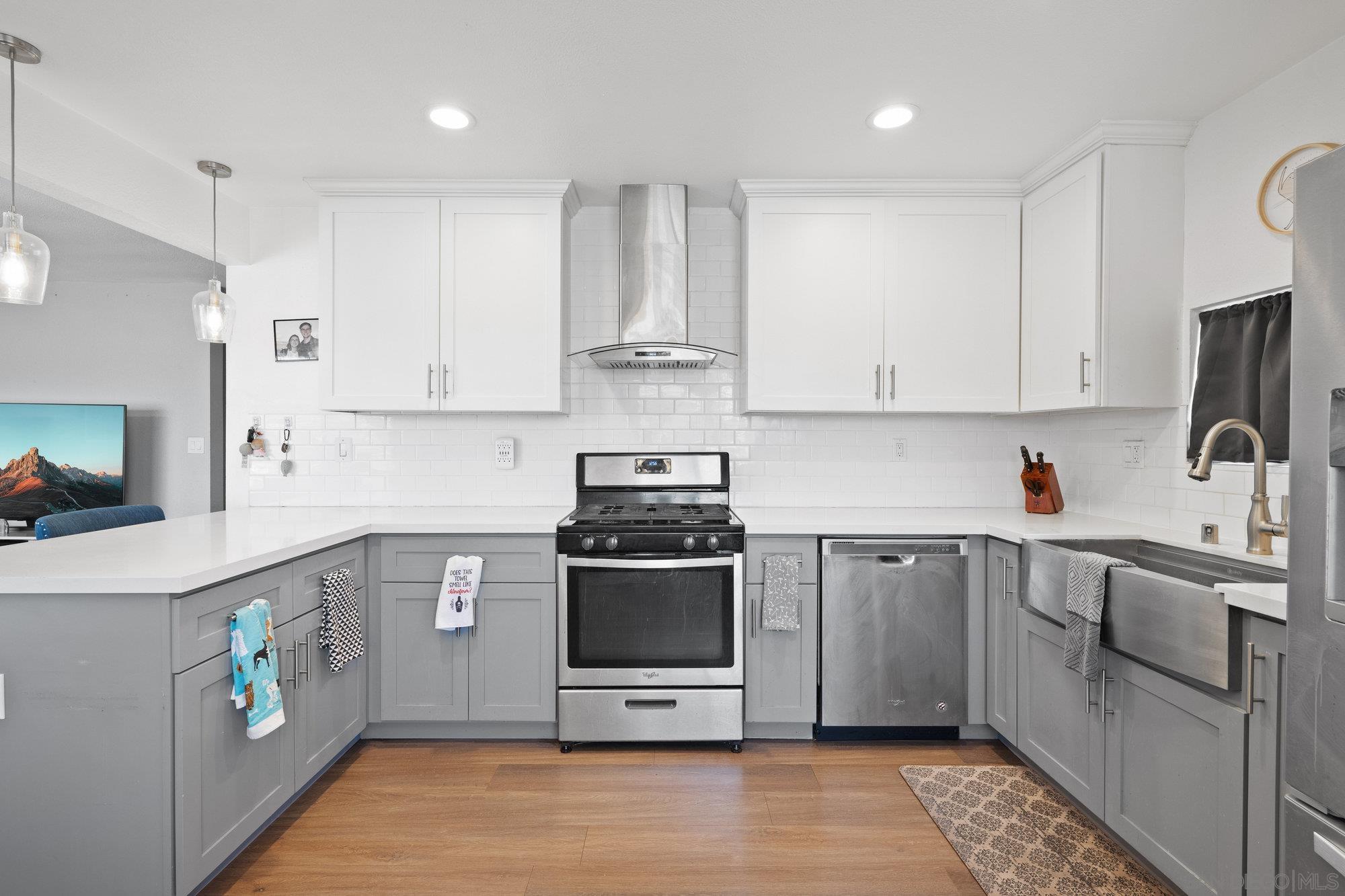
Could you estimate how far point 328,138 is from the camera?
248 cm

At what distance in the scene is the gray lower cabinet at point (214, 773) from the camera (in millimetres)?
1573

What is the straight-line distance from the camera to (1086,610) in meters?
1.88

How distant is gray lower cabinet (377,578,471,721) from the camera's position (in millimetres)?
2586

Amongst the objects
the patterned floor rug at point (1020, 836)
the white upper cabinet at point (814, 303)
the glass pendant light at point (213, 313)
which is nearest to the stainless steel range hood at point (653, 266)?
the white upper cabinet at point (814, 303)

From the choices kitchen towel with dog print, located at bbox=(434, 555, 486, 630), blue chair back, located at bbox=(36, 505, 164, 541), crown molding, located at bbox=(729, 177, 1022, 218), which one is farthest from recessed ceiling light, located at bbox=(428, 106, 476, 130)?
blue chair back, located at bbox=(36, 505, 164, 541)

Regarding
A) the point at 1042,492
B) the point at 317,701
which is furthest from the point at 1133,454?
the point at 317,701

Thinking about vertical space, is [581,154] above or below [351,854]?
above

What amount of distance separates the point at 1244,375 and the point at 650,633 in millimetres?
2295

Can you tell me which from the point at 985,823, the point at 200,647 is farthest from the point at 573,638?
the point at 985,823

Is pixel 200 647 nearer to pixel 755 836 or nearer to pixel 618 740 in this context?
pixel 618 740

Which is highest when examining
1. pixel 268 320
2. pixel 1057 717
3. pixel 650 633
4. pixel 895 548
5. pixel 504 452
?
pixel 268 320

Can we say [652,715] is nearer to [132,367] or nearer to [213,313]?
[213,313]

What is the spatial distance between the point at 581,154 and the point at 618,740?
242 cm

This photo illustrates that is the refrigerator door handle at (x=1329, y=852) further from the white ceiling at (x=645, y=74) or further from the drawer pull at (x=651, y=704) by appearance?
the white ceiling at (x=645, y=74)
